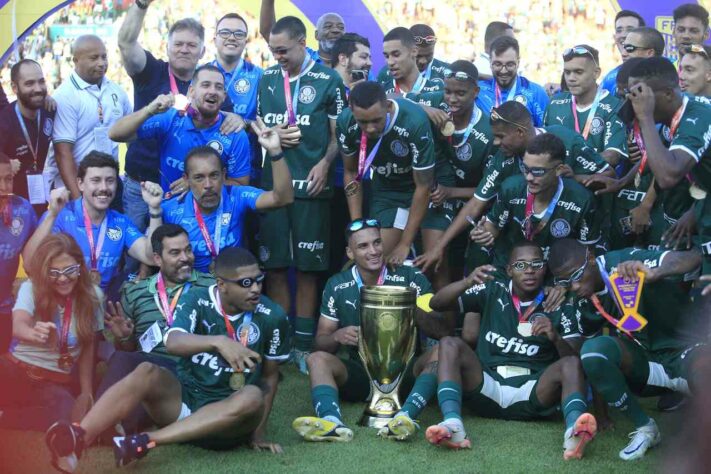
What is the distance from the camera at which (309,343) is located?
686 cm

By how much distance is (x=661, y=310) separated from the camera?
5359 mm

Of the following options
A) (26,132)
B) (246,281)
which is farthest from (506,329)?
(26,132)

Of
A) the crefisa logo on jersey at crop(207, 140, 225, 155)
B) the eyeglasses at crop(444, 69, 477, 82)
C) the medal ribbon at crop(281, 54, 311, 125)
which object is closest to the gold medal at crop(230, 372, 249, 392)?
the crefisa logo on jersey at crop(207, 140, 225, 155)

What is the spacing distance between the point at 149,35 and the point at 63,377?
5.12 m

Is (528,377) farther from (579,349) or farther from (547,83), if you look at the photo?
(547,83)

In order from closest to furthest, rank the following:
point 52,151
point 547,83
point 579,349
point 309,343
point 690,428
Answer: point 690,428
point 579,349
point 309,343
point 52,151
point 547,83

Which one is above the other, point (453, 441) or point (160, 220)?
point (160, 220)

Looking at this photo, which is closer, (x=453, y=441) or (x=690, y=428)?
(x=690, y=428)

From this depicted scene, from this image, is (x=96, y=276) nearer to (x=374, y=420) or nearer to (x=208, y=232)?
(x=208, y=232)

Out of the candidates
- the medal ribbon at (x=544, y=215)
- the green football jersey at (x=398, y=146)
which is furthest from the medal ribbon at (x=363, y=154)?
the medal ribbon at (x=544, y=215)

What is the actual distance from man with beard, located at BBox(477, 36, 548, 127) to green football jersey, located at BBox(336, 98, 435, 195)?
45.5 inches

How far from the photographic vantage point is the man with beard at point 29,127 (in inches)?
278

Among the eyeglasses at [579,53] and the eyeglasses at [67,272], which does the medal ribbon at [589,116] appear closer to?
the eyeglasses at [579,53]

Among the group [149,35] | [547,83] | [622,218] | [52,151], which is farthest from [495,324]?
[149,35]
